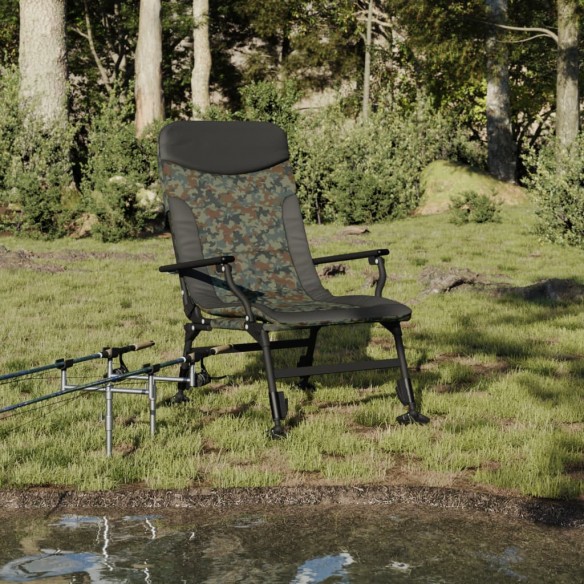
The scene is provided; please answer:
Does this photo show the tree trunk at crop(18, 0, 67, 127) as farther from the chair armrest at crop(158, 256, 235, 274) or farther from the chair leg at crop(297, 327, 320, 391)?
the chair armrest at crop(158, 256, 235, 274)

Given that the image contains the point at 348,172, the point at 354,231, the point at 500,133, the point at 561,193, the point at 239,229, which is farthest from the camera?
the point at 500,133

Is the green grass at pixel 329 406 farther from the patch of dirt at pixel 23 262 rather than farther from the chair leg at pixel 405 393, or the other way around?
the patch of dirt at pixel 23 262

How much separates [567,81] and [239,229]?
13.5 metres

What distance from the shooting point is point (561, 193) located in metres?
14.9

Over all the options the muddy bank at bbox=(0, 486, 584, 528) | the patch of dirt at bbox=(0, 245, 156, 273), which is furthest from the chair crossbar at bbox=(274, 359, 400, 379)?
the patch of dirt at bbox=(0, 245, 156, 273)

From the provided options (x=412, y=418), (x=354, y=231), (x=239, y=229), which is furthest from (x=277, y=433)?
(x=354, y=231)

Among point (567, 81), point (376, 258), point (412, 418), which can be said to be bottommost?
Result: point (412, 418)

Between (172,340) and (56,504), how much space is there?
4.17 metres

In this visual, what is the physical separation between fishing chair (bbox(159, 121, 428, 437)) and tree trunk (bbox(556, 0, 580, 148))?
1210 cm

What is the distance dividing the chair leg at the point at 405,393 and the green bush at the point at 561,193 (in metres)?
9.22

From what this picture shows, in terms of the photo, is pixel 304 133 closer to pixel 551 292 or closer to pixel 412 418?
pixel 551 292

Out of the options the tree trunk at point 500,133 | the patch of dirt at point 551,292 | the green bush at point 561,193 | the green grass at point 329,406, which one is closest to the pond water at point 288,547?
the green grass at point 329,406

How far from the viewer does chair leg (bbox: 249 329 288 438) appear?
543cm

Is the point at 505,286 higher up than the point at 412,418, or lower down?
lower down
